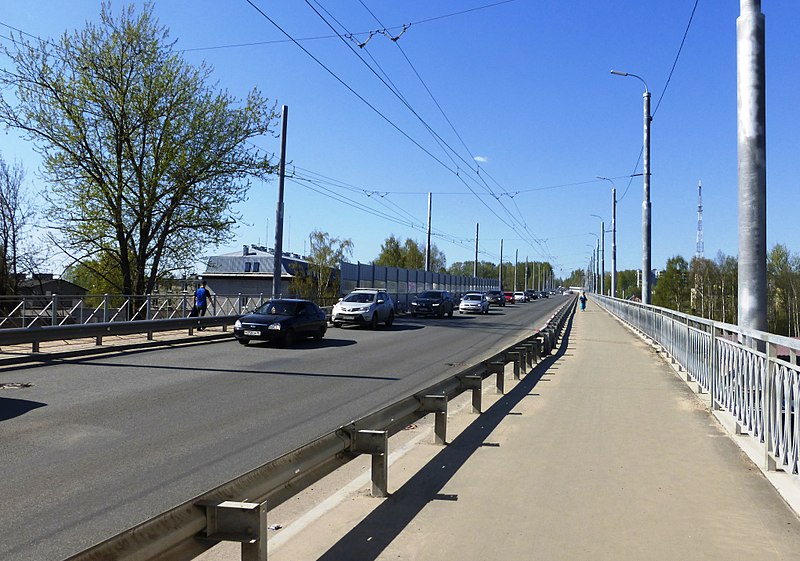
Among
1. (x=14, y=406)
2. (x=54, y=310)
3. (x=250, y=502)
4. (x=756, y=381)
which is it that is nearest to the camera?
(x=250, y=502)

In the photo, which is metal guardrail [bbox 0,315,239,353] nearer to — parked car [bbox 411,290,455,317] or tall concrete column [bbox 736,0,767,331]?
tall concrete column [bbox 736,0,767,331]

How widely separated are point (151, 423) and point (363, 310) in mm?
19276

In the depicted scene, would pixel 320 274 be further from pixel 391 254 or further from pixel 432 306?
pixel 391 254

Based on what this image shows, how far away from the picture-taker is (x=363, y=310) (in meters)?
27.3

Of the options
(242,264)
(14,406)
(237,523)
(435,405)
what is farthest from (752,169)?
(242,264)

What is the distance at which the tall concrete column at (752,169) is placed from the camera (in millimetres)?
7875

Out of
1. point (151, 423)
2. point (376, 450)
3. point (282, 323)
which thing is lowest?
point (151, 423)

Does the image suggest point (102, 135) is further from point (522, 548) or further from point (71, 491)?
point (522, 548)

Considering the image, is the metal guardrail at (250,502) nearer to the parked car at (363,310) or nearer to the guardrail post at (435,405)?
the guardrail post at (435,405)

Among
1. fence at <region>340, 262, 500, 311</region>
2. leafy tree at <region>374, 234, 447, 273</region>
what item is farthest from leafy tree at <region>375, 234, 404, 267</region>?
fence at <region>340, 262, 500, 311</region>

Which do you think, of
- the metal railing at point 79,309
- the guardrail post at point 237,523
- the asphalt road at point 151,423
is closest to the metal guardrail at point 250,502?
the guardrail post at point 237,523

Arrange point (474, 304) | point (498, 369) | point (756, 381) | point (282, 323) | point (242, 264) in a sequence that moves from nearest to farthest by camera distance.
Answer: point (756, 381) → point (498, 369) → point (282, 323) → point (474, 304) → point (242, 264)

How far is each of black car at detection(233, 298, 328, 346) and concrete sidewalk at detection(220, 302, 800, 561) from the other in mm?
10635

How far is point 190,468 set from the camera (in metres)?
6.12
